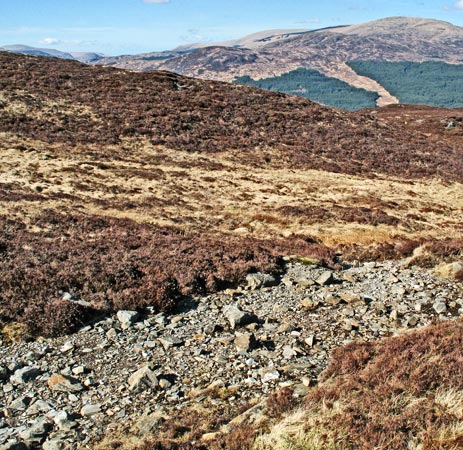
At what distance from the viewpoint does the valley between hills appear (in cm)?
762

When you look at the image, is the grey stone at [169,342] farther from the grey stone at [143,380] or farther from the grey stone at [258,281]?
the grey stone at [258,281]

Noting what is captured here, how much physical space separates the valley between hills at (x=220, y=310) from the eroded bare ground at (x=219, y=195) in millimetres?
208

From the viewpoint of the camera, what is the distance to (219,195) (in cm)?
3250

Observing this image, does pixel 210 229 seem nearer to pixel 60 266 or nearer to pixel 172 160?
pixel 60 266

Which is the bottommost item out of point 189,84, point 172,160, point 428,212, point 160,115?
point 428,212

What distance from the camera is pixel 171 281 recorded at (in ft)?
46.3

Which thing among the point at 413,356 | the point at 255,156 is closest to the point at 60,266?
the point at 413,356

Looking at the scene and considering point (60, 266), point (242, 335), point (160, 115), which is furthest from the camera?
point (160, 115)

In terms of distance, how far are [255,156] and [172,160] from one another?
329 inches

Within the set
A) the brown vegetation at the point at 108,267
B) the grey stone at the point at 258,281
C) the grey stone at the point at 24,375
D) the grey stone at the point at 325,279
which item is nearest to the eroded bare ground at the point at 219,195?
the brown vegetation at the point at 108,267

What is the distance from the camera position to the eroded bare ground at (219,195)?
26172 millimetres

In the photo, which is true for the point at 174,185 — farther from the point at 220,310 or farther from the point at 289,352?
the point at 289,352

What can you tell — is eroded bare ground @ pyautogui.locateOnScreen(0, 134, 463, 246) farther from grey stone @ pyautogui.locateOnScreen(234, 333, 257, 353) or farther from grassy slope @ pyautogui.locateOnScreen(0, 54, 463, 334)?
grey stone @ pyautogui.locateOnScreen(234, 333, 257, 353)

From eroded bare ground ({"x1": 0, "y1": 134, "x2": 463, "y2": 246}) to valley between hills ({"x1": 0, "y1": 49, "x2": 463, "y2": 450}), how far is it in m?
0.21
